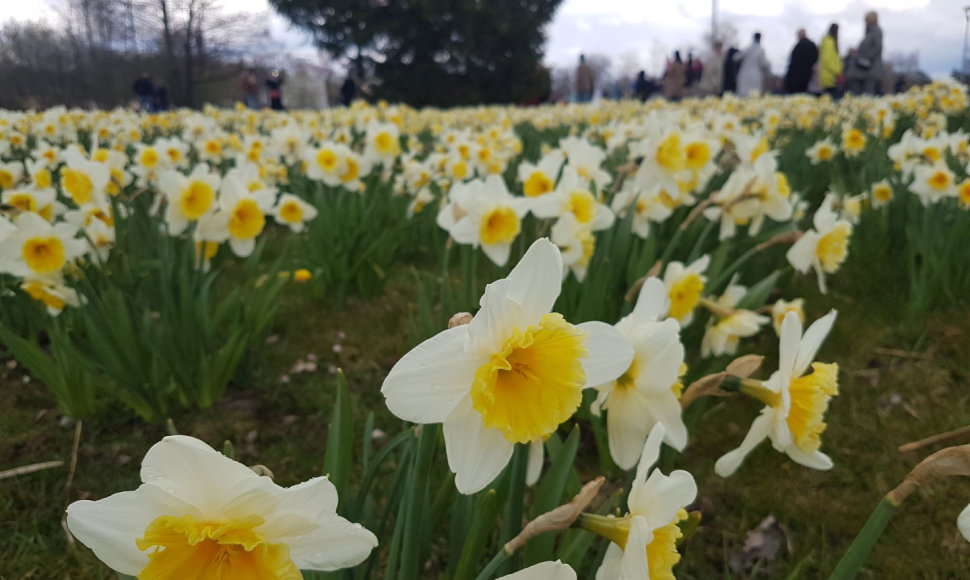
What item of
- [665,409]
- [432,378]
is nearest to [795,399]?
[665,409]

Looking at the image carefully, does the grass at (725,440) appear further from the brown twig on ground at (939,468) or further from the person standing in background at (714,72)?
the person standing in background at (714,72)

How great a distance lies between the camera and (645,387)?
1064 mm

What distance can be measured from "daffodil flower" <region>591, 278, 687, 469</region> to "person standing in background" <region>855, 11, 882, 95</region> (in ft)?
38.4

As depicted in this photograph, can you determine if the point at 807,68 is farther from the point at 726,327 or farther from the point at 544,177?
the point at 726,327

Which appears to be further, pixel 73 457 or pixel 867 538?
pixel 73 457

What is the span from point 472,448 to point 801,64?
14.7 metres

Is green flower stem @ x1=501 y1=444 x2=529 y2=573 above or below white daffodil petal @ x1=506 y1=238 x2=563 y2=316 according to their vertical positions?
below

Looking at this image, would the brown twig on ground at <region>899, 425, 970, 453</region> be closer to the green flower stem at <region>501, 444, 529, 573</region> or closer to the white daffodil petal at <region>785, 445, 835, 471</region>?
the white daffodil petal at <region>785, 445, 835, 471</region>

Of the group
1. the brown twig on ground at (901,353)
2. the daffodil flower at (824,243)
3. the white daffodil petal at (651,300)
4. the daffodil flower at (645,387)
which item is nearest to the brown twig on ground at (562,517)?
the daffodil flower at (645,387)

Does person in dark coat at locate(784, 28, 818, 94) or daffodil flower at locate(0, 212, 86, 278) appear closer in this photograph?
daffodil flower at locate(0, 212, 86, 278)

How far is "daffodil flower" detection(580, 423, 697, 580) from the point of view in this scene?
0.77 metres

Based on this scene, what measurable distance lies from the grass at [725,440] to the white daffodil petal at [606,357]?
2.29 feet

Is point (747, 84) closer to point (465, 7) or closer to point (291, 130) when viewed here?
point (291, 130)

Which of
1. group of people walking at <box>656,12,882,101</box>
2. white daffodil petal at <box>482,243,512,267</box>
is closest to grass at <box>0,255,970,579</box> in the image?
white daffodil petal at <box>482,243,512,267</box>
